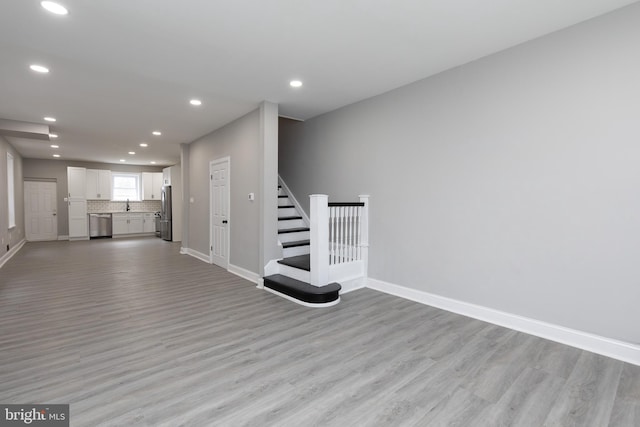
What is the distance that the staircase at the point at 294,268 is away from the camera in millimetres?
3641

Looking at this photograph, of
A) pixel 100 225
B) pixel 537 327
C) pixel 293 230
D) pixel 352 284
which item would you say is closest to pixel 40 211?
pixel 100 225

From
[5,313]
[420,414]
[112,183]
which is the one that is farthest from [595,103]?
[112,183]

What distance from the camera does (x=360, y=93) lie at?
4.15 m

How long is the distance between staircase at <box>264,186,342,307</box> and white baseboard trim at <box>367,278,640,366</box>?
110 centimetres

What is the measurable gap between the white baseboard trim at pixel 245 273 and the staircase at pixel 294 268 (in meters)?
0.38

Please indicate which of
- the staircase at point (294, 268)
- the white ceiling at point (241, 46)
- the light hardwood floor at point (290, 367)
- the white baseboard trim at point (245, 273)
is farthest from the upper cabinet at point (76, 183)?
the staircase at point (294, 268)

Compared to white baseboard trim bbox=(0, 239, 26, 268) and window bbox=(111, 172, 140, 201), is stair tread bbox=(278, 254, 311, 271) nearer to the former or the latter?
white baseboard trim bbox=(0, 239, 26, 268)

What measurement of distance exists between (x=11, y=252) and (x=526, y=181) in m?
9.78

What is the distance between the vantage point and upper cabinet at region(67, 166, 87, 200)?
31.7 ft

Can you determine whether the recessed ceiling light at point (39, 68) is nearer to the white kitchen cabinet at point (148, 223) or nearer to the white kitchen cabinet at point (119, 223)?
the white kitchen cabinet at point (119, 223)

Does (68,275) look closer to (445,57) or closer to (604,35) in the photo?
(445,57)

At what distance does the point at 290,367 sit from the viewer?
89.0 inches

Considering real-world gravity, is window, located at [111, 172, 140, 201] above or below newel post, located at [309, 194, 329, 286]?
above

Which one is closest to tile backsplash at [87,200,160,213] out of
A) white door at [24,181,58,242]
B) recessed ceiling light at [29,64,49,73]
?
white door at [24,181,58,242]
